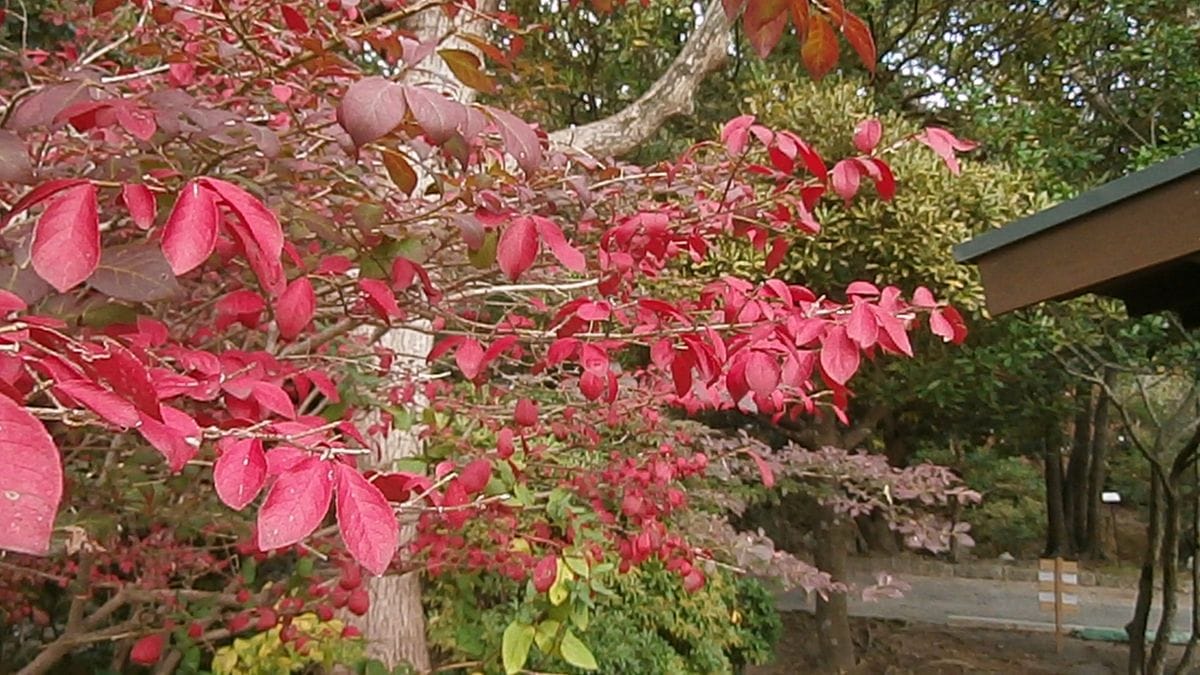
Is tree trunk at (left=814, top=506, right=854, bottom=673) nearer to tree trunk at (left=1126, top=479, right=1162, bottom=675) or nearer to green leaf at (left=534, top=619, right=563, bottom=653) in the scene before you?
tree trunk at (left=1126, top=479, right=1162, bottom=675)

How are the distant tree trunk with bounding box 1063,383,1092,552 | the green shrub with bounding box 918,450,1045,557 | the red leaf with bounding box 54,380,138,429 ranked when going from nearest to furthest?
1. the red leaf with bounding box 54,380,138,429
2. the distant tree trunk with bounding box 1063,383,1092,552
3. the green shrub with bounding box 918,450,1045,557

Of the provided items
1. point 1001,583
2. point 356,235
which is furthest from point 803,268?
point 1001,583

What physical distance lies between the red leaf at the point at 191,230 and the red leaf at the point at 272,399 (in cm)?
39

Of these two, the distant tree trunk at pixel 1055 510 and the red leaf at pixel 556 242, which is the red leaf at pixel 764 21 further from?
the distant tree trunk at pixel 1055 510

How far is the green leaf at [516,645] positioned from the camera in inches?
85.5

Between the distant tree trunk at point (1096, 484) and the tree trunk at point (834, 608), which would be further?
the distant tree trunk at point (1096, 484)

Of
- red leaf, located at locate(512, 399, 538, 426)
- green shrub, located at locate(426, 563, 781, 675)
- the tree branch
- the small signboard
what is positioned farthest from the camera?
the small signboard

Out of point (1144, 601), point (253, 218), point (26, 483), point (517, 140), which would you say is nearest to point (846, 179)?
point (517, 140)

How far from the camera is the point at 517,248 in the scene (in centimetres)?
124

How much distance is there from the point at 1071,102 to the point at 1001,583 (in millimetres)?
8324

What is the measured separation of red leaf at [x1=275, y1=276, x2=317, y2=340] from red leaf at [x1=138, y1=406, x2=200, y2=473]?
1.21ft

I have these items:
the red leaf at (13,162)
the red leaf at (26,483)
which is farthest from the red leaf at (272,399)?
the red leaf at (26,483)

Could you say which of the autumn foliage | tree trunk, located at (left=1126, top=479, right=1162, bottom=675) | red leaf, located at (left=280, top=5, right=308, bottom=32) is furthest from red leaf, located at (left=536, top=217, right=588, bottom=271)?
tree trunk, located at (left=1126, top=479, right=1162, bottom=675)

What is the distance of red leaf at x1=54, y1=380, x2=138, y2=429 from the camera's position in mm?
614
